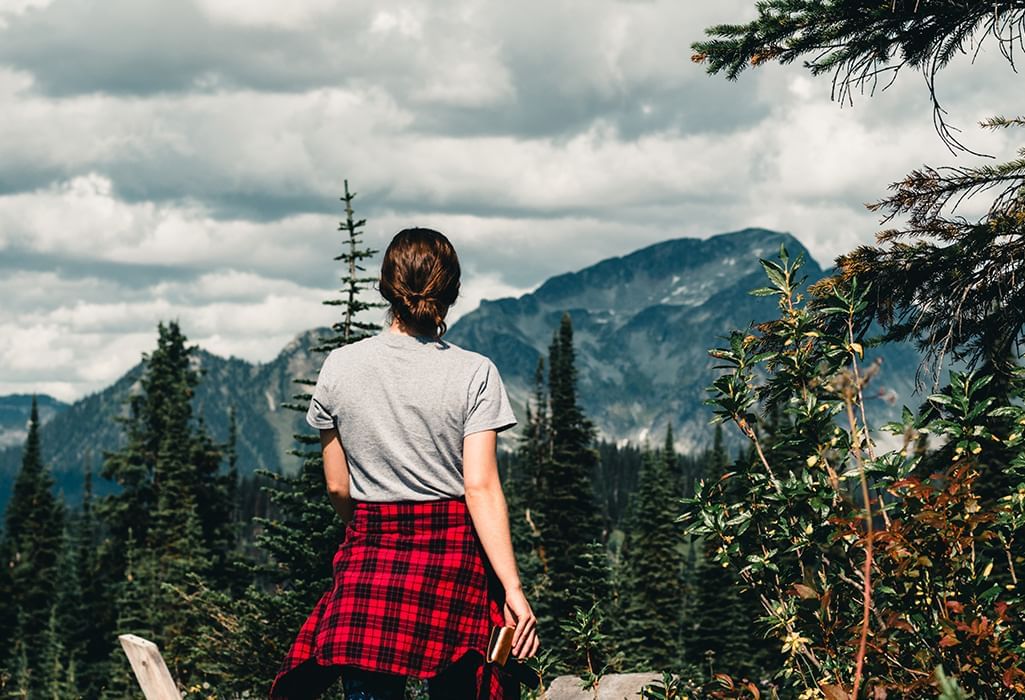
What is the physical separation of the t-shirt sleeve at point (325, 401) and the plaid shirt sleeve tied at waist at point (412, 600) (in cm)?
37

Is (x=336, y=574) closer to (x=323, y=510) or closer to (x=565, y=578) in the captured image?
(x=323, y=510)

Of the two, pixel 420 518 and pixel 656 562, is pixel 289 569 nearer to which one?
pixel 420 518

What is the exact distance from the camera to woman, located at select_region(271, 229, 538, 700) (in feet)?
12.6

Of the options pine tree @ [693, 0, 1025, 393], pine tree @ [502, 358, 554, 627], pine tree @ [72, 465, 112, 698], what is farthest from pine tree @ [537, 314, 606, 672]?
pine tree @ [693, 0, 1025, 393]

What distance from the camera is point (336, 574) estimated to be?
4.04 metres

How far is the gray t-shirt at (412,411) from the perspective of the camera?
390 cm

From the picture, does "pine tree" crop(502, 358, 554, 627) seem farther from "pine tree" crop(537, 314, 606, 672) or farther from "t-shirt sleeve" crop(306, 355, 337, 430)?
"t-shirt sleeve" crop(306, 355, 337, 430)

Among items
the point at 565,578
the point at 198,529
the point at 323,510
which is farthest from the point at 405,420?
the point at 565,578

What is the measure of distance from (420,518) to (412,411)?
16.1 inches

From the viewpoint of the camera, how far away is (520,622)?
388 centimetres

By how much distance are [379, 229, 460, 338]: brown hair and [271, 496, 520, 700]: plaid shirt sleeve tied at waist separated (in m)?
0.72

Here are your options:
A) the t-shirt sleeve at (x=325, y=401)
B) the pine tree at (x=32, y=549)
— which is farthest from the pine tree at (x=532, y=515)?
the t-shirt sleeve at (x=325, y=401)

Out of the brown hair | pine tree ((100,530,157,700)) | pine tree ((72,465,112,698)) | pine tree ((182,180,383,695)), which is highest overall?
the brown hair

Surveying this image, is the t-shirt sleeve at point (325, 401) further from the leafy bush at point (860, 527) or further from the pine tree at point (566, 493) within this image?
the pine tree at point (566, 493)
